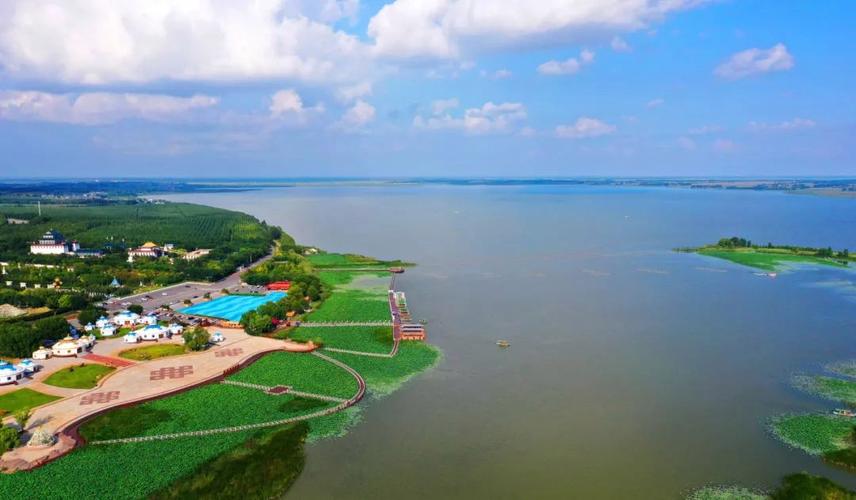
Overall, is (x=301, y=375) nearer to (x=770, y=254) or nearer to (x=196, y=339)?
(x=196, y=339)

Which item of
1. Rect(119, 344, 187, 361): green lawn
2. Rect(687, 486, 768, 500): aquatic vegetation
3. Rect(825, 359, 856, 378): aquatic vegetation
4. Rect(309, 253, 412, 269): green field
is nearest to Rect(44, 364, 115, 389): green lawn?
Rect(119, 344, 187, 361): green lawn

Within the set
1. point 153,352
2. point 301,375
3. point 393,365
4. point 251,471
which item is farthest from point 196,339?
point 251,471

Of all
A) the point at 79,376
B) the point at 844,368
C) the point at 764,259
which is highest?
the point at 764,259

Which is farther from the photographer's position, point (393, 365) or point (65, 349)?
point (393, 365)

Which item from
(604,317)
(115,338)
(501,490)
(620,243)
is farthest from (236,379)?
(620,243)

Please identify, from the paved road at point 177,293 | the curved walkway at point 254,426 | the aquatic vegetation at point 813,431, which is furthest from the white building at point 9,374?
the aquatic vegetation at point 813,431

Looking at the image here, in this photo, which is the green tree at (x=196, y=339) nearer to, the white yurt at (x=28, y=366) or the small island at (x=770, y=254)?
the white yurt at (x=28, y=366)
